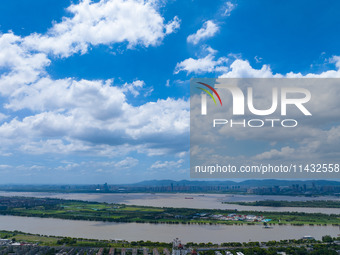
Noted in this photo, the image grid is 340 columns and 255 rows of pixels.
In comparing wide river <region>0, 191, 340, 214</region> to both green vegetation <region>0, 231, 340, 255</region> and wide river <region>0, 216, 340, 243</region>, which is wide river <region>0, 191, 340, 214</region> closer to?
wide river <region>0, 216, 340, 243</region>

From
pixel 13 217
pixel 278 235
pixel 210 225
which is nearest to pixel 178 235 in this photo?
pixel 210 225

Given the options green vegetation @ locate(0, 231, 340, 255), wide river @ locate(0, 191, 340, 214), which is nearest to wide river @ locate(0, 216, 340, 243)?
green vegetation @ locate(0, 231, 340, 255)

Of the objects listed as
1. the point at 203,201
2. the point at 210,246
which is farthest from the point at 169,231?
the point at 203,201

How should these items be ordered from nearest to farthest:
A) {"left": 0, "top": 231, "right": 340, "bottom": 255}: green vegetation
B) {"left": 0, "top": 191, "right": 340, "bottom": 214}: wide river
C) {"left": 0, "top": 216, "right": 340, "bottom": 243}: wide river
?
{"left": 0, "top": 231, "right": 340, "bottom": 255}: green vegetation
{"left": 0, "top": 216, "right": 340, "bottom": 243}: wide river
{"left": 0, "top": 191, "right": 340, "bottom": 214}: wide river

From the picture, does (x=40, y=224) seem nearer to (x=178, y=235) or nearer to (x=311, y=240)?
(x=178, y=235)

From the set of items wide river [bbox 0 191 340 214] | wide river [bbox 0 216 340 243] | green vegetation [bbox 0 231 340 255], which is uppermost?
green vegetation [bbox 0 231 340 255]

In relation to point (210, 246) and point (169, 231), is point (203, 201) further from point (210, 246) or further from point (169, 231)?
point (210, 246)

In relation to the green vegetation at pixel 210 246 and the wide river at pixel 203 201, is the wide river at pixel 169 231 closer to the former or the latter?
the green vegetation at pixel 210 246

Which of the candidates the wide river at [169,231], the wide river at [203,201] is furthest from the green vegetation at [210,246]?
the wide river at [203,201]
